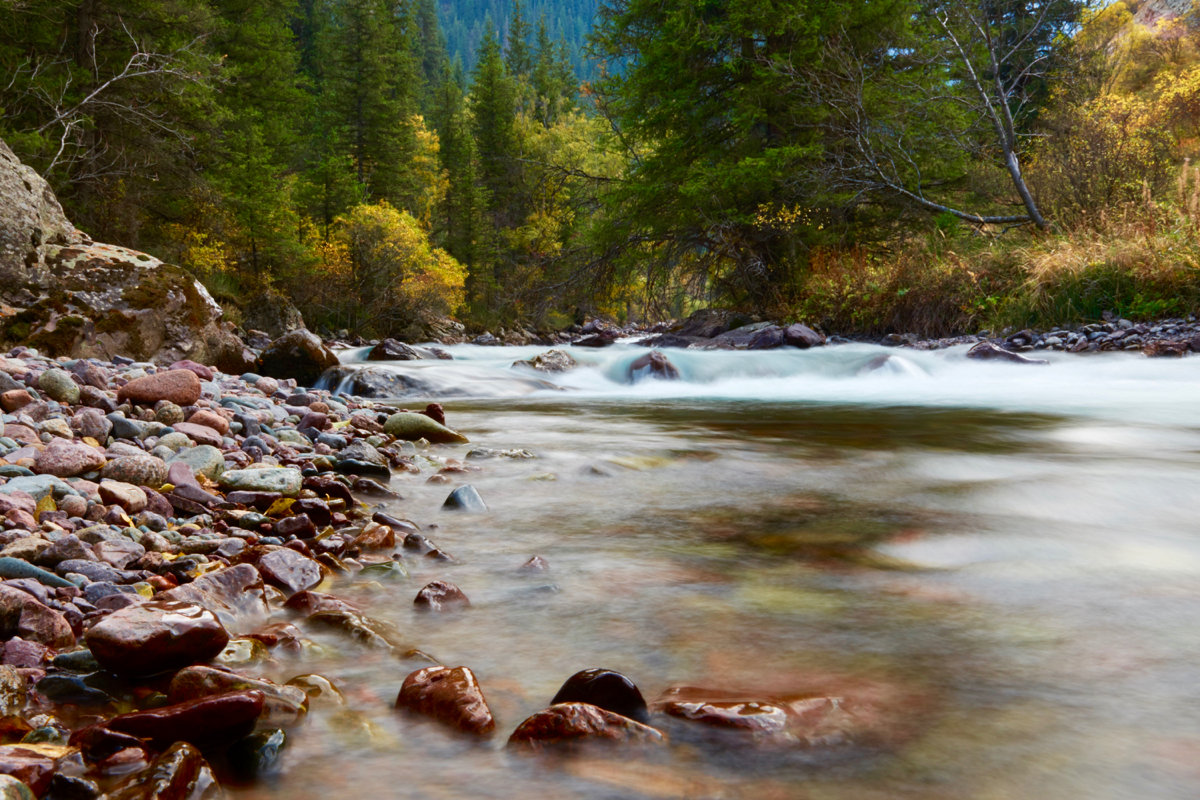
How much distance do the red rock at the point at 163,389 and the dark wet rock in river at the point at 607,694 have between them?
3.77 meters

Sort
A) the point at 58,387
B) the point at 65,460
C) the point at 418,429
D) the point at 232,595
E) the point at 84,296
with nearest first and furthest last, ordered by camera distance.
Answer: the point at 232,595 < the point at 65,460 < the point at 58,387 < the point at 418,429 < the point at 84,296

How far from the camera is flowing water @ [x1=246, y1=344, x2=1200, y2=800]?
1.56 meters

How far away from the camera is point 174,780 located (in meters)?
1.39

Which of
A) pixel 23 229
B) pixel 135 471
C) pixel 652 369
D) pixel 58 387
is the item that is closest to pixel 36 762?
pixel 135 471

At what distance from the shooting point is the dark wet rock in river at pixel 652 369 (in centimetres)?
1163

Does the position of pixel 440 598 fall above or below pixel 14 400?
below

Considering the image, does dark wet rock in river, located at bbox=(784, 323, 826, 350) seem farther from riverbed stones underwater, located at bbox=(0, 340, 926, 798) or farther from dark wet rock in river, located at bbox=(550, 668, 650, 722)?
dark wet rock in river, located at bbox=(550, 668, 650, 722)

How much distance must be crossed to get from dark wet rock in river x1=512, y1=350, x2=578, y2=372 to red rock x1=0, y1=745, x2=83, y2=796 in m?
11.0

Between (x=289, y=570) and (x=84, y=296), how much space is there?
7215 millimetres

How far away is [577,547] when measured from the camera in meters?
3.20

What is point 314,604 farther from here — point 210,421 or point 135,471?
point 210,421

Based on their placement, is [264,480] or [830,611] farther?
[264,480]

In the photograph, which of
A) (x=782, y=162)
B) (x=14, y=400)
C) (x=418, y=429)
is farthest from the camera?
(x=782, y=162)

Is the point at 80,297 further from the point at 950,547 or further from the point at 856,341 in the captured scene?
the point at 856,341
